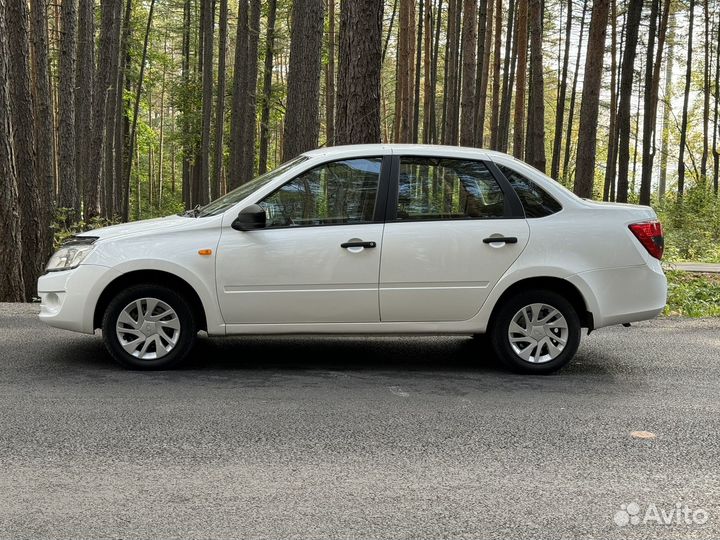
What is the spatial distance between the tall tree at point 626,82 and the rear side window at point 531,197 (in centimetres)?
1445

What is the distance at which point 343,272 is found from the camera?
6602 millimetres

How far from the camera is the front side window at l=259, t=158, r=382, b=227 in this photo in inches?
263

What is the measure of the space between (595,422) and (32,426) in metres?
3.81

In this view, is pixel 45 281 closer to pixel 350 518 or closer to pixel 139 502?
pixel 139 502

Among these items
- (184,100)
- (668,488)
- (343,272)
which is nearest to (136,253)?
(343,272)

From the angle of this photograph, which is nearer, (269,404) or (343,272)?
(269,404)

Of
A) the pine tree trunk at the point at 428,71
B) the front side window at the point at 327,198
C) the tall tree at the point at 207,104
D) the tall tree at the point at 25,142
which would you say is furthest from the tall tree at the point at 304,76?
the pine tree trunk at the point at 428,71

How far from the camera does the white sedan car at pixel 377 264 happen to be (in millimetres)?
6574

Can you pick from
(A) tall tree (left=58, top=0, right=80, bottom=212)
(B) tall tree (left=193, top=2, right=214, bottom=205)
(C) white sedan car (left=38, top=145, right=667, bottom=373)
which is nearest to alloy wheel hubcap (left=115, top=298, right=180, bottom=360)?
(C) white sedan car (left=38, top=145, right=667, bottom=373)

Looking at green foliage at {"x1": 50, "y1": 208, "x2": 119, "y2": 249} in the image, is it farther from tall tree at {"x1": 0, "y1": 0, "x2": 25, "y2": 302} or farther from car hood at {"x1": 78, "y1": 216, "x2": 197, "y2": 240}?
car hood at {"x1": 78, "y1": 216, "x2": 197, "y2": 240}

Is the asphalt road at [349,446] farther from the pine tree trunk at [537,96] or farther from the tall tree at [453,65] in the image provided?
the tall tree at [453,65]

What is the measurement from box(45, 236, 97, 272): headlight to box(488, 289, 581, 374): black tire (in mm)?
3559

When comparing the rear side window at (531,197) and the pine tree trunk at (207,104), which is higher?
the pine tree trunk at (207,104)

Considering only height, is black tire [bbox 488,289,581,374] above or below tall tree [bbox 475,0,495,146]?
below
